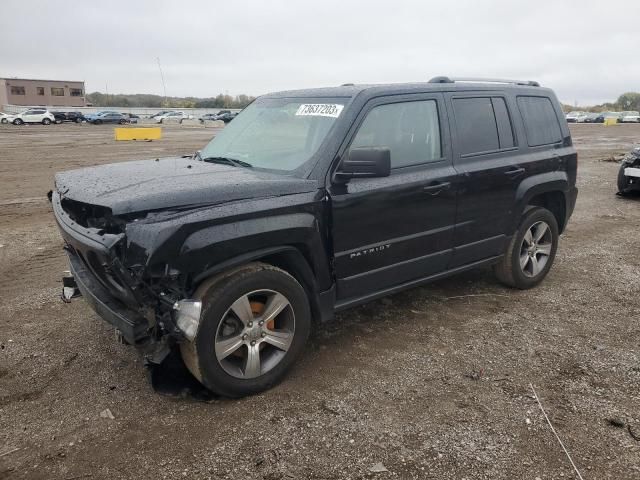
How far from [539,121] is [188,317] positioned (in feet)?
13.3

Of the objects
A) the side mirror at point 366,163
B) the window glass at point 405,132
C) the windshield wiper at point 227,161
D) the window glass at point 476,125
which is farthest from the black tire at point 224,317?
the window glass at point 476,125

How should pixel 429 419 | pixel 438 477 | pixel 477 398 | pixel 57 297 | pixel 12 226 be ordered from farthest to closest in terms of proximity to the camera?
pixel 12 226, pixel 57 297, pixel 477 398, pixel 429 419, pixel 438 477

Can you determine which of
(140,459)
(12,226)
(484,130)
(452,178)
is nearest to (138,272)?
(140,459)

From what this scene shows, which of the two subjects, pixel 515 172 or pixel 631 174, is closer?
pixel 515 172

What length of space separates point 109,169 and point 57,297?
1.76 meters

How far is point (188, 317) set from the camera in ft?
9.46

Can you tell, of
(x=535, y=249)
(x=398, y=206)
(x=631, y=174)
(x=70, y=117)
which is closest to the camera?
(x=398, y=206)

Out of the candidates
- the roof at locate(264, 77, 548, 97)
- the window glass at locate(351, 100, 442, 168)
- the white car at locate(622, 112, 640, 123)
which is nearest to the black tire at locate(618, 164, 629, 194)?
the roof at locate(264, 77, 548, 97)

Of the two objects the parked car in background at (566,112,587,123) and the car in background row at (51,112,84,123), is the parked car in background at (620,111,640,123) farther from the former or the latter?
the car in background row at (51,112,84,123)

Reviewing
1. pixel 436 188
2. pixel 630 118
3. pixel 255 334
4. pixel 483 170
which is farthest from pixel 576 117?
pixel 255 334

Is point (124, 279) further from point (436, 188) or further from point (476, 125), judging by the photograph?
point (476, 125)

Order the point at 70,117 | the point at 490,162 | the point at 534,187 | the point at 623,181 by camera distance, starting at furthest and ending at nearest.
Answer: the point at 70,117, the point at 623,181, the point at 534,187, the point at 490,162

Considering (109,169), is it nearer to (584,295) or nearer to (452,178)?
(452,178)

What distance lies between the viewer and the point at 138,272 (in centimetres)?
273
